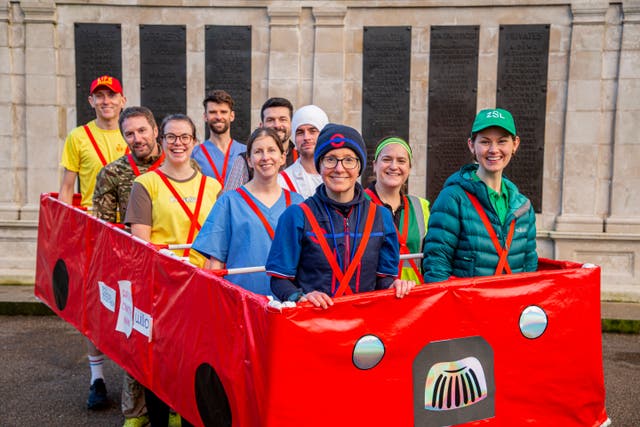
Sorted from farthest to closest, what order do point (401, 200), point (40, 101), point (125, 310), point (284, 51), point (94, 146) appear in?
point (40, 101) → point (284, 51) → point (94, 146) → point (401, 200) → point (125, 310)

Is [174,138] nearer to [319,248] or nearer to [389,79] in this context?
[319,248]

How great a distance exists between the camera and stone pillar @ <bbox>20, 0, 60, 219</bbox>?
9.60 m

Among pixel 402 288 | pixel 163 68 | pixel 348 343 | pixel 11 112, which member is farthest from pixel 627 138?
pixel 11 112

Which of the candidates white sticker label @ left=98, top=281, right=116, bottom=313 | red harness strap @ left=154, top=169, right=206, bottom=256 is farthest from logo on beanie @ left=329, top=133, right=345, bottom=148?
white sticker label @ left=98, top=281, right=116, bottom=313

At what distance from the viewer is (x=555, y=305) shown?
365 centimetres

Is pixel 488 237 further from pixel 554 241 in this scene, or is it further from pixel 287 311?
pixel 554 241

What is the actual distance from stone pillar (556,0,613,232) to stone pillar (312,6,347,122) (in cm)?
280

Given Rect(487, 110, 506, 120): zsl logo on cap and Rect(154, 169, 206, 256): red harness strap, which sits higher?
Rect(487, 110, 506, 120): zsl logo on cap

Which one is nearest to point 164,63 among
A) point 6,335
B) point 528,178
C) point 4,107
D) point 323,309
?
point 4,107

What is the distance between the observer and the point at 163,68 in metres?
9.70

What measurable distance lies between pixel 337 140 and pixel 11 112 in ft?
24.5

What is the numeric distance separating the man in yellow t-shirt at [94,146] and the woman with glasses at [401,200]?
237cm

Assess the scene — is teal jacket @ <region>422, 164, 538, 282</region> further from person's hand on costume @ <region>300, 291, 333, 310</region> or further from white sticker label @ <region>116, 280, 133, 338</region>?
white sticker label @ <region>116, 280, 133, 338</region>

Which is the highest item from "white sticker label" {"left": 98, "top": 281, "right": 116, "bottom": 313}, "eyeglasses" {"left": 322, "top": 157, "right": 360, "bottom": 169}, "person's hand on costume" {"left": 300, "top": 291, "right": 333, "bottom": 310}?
"eyeglasses" {"left": 322, "top": 157, "right": 360, "bottom": 169}
